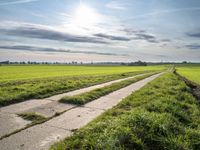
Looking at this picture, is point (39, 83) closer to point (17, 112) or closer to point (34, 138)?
point (17, 112)

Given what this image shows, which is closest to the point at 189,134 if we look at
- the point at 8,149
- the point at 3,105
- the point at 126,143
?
the point at 126,143

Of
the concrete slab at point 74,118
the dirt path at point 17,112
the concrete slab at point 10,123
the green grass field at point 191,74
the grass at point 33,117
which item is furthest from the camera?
the green grass field at point 191,74

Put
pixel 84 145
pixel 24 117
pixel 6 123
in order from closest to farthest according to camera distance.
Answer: pixel 84 145 < pixel 6 123 < pixel 24 117

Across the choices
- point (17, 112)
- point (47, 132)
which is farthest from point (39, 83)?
point (47, 132)

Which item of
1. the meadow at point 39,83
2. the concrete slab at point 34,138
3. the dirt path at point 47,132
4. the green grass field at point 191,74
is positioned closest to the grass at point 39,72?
the meadow at point 39,83

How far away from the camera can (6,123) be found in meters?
6.32

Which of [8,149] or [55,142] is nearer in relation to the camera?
[8,149]

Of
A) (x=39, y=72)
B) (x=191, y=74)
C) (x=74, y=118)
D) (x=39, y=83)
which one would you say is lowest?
(x=191, y=74)

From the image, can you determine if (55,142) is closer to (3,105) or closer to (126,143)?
(126,143)

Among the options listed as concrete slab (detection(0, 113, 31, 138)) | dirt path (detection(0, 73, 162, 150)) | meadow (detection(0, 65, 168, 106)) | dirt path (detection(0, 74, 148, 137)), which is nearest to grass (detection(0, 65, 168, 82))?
meadow (detection(0, 65, 168, 106))

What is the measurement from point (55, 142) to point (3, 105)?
495cm

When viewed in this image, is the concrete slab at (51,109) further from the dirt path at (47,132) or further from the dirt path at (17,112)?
the dirt path at (47,132)

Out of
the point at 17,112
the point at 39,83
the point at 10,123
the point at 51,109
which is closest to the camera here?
the point at 10,123

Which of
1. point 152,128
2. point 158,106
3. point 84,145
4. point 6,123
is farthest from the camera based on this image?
point 158,106
